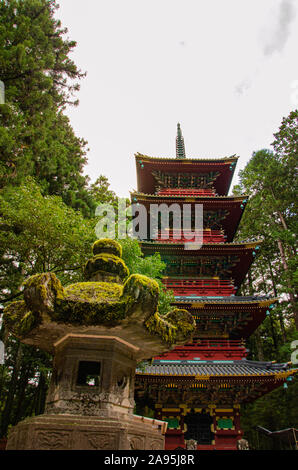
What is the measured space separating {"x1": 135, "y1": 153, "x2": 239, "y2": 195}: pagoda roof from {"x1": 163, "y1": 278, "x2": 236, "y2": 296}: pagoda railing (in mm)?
6849

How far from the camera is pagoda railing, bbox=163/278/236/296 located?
13.7m

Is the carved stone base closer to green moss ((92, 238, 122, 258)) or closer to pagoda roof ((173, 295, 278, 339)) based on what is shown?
green moss ((92, 238, 122, 258))

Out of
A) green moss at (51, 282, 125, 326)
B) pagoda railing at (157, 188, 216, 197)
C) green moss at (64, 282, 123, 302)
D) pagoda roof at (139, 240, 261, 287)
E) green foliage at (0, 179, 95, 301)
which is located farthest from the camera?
pagoda railing at (157, 188, 216, 197)

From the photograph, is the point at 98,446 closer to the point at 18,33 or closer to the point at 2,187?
the point at 2,187

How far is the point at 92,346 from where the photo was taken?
332cm

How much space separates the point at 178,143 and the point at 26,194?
674 inches

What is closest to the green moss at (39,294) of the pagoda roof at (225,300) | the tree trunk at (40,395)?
the pagoda roof at (225,300)

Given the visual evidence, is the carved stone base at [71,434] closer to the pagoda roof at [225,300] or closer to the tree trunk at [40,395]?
the pagoda roof at [225,300]

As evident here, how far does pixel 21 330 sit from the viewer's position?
3234 mm

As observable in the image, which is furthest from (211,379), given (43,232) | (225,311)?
(43,232)

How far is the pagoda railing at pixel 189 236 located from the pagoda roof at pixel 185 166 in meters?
3.89

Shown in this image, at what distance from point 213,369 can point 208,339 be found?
1864 millimetres

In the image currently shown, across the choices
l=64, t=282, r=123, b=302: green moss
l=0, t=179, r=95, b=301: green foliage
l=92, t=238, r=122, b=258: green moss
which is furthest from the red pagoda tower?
l=64, t=282, r=123, b=302: green moss
